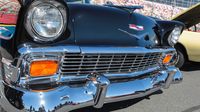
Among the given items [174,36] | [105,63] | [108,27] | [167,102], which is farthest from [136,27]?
[167,102]

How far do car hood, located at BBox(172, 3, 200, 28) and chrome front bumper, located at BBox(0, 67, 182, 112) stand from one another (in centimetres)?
254

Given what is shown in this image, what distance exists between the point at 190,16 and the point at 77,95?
11.8 feet

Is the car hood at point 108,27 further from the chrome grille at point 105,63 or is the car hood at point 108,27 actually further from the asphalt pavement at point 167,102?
the asphalt pavement at point 167,102

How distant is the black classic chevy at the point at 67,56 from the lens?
2416 millimetres

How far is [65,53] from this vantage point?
2504 millimetres

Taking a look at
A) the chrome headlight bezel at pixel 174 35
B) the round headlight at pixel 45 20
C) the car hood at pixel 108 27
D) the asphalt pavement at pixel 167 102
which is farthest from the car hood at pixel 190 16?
the round headlight at pixel 45 20

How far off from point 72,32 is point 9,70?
58cm

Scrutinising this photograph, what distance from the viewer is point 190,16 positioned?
5.61 metres

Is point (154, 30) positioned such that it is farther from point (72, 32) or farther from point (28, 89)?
point (28, 89)

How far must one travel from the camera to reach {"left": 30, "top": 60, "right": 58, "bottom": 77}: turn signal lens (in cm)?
245

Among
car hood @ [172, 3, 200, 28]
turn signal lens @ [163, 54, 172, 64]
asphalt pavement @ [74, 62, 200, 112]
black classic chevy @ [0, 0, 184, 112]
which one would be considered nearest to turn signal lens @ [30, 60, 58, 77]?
black classic chevy @ [0, 0, 184, 112]

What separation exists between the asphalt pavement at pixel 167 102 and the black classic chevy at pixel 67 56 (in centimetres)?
55

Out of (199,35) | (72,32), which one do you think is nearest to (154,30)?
(72,32)

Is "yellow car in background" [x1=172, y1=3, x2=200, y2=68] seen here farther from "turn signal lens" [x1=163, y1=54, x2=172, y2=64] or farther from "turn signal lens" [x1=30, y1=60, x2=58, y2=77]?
"turn signal lens" [x1=30, y1=60, x2=58, y2=77]
